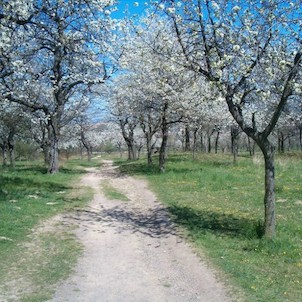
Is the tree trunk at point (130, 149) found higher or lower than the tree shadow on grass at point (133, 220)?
higher

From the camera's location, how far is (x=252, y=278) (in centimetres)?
717

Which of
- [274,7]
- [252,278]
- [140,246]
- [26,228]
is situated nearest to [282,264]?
[252,278]

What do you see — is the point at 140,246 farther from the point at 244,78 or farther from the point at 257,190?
the point at 257,190

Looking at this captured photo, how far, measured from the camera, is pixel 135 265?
8.22 metres

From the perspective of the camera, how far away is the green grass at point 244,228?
7062 mm

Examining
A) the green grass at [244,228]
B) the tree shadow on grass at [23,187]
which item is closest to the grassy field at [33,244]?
the tree shadow on grass at [23,187]

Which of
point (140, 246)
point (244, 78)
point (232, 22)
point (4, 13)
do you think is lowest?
point (140, 246)

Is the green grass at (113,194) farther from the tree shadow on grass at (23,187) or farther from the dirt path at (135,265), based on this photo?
the dirt path at (135,265)

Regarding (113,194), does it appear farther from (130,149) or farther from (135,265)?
(130,149)

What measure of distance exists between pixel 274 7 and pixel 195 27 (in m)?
2.15

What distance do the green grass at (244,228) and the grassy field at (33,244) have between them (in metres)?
3.30

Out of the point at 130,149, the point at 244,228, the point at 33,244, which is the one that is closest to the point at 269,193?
the point at 244,228

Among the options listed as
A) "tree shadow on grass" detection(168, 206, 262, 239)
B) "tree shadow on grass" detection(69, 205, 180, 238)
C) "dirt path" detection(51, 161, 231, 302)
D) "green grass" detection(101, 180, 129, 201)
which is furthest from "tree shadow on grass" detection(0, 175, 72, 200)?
"tree shadow on grass" detection(168, 206, 262, 239)

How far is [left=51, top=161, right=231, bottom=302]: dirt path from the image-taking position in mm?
6586
